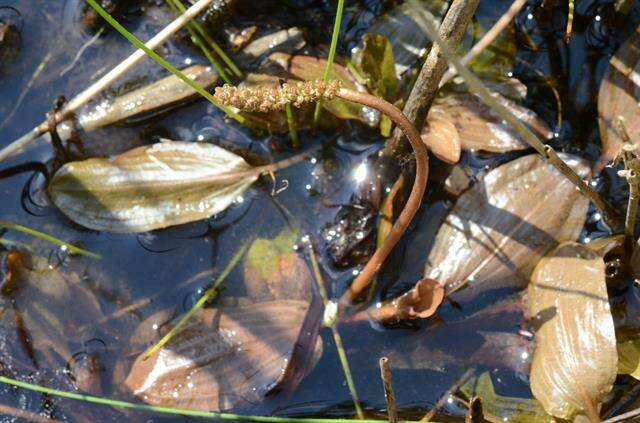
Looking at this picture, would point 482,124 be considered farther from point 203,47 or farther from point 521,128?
point 203,47

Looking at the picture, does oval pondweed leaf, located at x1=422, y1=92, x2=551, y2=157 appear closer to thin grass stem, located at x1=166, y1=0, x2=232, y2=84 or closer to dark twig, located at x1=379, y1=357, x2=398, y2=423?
thin grass stem, located at x1=166, y1=0, x2=232, y2=84

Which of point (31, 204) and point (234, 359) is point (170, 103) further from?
point (234, 359)

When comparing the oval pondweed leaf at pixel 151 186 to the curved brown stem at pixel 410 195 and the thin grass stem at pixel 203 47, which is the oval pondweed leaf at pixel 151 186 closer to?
the thin grass stem at pixel 203 47

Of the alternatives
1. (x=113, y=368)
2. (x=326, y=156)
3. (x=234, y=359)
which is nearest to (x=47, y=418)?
(x=113, y=368)

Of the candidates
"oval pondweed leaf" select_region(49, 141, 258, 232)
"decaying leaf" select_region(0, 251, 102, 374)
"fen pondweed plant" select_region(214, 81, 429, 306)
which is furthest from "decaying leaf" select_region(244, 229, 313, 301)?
"decaying leaf" select_region(0, 251, 102, 374)

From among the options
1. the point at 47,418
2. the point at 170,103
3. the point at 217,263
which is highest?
the point at 170,103

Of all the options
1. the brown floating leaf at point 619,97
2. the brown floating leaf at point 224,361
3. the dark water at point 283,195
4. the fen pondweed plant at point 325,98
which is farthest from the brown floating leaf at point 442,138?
the brown floating leaf at point 224,361

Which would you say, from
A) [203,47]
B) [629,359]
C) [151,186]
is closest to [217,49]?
[203,47]
